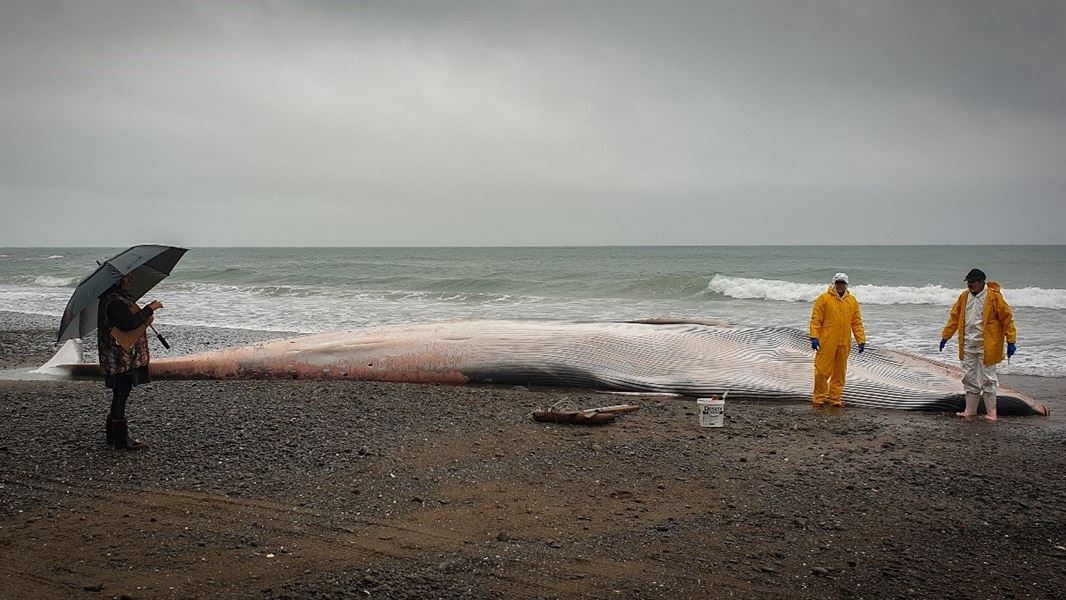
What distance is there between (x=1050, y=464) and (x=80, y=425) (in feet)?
25.6

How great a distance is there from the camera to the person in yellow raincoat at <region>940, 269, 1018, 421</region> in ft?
24.2

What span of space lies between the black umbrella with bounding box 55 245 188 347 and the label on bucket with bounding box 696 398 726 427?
14.5 feet

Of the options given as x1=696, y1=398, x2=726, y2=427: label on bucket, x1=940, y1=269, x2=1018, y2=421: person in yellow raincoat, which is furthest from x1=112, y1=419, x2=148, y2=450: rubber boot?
x1=940, y1=269, x2=1018, y2=421: person in yellow raincoat

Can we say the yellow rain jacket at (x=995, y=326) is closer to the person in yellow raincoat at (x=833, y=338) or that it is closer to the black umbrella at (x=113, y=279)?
the person in yellow raincoat at (x=833, y=338)

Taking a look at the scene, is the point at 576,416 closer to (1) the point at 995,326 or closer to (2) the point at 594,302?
→ (1) the point at 995,326

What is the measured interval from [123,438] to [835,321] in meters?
6.68

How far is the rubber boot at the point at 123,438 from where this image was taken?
5.61m

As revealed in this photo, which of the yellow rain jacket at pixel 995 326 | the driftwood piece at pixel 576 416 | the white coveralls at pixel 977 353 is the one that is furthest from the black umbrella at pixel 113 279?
the white coveralls at pixel 977 353

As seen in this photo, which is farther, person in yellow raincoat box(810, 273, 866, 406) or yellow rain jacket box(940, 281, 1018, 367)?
person in yellow raincoat box(810, 273, 866, 406)

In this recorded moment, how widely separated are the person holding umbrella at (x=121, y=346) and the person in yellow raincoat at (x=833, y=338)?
625cm

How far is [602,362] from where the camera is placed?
852 centimetres

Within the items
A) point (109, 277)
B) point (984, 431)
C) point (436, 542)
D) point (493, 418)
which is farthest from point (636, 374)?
point (109, 277)

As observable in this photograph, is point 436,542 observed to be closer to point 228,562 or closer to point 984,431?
point 228,562

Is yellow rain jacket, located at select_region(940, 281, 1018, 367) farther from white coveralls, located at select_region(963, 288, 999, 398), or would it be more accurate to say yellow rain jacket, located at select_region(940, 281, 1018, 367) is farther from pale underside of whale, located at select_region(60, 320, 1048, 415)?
pale underside of whale, located at select_region(60, 320, 1048, 415)
